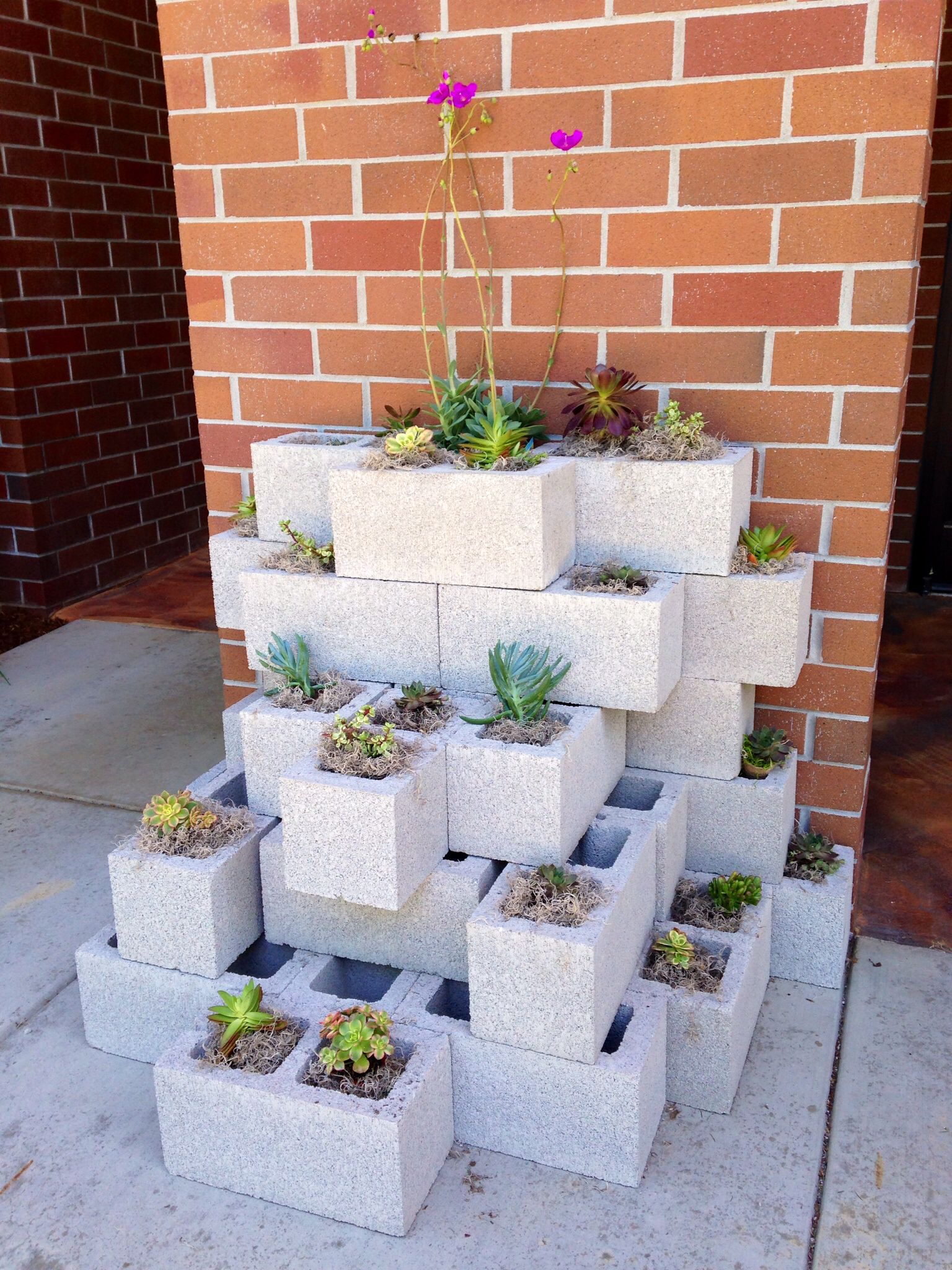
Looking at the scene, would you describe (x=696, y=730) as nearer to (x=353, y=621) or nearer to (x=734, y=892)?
(x=734, y=892)

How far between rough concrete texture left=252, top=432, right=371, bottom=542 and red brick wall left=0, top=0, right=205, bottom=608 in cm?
271

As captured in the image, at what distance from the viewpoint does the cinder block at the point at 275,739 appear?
7.31 feet

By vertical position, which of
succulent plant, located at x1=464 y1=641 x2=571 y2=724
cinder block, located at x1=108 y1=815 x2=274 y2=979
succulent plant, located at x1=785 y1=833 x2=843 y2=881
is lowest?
succulent plant, located at x1=785 y1=833 x2=843 y2=881

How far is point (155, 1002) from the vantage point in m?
2.23

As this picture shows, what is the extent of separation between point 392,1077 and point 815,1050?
0.90 metres

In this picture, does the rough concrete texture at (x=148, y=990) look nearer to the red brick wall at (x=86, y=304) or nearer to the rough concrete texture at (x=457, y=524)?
the rough concrete texture at (x=457, y=524)

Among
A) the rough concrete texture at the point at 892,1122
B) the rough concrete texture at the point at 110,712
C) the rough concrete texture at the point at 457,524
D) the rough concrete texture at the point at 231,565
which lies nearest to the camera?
the rough concrete texture at the point at 892,1122

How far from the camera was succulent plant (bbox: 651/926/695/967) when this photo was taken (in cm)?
215

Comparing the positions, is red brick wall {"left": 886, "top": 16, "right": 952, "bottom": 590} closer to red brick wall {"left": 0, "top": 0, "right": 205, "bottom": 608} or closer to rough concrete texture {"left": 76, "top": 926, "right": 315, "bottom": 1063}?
rough concrete texture {"left": 76, "top": 926, "right": 315, "bottom": 1063}

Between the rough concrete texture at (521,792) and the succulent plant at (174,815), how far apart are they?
51 centimetres

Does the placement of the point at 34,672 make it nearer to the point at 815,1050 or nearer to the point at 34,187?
the point at 34,187

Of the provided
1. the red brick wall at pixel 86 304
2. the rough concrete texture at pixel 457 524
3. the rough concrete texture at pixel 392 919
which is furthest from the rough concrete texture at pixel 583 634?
the red brick wall at pixel 86 304

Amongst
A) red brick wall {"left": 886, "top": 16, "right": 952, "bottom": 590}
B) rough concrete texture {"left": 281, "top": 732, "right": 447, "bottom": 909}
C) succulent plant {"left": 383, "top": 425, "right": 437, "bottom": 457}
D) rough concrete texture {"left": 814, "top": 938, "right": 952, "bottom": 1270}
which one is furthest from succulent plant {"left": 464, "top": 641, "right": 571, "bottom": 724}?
red brick wall {"left": 886, "top": 16, "right": 952, "bottom": 590}

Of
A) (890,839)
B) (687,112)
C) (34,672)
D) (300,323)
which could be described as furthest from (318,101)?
(34,672)
